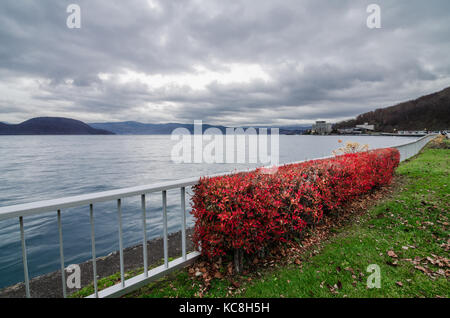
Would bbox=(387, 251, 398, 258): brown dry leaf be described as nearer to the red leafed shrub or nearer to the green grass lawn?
the green grass lawn

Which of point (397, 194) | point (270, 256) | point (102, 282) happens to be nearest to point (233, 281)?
point (270, 256)

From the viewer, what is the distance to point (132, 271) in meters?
3.49

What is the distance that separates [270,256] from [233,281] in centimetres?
88

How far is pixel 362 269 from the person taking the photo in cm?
350

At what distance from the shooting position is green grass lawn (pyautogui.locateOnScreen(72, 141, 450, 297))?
304cm

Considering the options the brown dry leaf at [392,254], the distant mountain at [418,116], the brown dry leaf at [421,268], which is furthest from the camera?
the distant mountain at [418,116]

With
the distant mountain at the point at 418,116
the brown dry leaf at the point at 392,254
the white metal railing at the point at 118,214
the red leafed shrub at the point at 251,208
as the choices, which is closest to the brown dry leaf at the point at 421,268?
the brown dry leaf at the point at 392,254

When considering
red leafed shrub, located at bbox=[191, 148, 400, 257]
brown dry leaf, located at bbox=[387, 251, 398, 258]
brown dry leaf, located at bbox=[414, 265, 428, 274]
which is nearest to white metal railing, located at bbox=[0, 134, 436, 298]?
red leafed shrub, located at bbox=[191, 148, 400, 257]

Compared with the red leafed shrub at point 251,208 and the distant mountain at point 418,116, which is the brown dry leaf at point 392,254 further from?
the distant mountain at point 418,116

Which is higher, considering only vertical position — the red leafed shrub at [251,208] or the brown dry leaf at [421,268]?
the red leafed shrub at [251,208]

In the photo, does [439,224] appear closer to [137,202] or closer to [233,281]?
[233,281]

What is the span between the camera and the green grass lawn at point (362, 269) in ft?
9.99

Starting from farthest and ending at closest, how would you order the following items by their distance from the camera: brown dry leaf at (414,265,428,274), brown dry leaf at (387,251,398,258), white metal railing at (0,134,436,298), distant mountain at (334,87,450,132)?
distant mountain at (334,87,450,132) < brown dry leaf at (387,251,398,258) < brown dry leaf at (414,265,428,274) < white metal railing at (0,134,436,298)

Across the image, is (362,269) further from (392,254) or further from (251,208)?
(251,208)
